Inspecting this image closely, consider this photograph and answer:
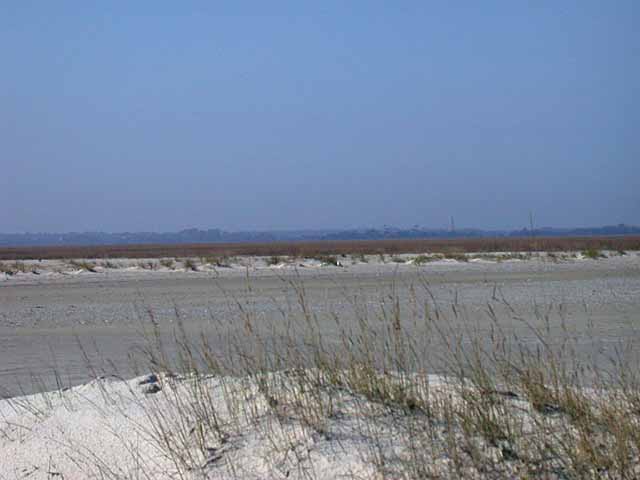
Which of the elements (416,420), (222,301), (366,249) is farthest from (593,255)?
(416,420)

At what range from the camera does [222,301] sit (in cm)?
2233

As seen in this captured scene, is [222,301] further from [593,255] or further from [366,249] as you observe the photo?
[366,249]

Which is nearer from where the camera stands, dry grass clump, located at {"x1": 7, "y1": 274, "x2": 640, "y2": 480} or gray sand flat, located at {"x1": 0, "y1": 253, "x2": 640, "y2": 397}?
dry grass clump, located at {"x1": 7, "y1": 274, "x2": 640, "y2": 480}

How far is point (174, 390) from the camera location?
25.2 feet

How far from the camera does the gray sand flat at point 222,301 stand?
13500 mm

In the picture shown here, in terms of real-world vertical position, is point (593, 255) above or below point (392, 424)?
below

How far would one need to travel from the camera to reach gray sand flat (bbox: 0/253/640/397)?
13.5 m

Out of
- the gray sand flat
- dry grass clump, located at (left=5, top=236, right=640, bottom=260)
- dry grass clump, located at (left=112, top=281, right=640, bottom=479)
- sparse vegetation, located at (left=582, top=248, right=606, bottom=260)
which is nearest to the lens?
dry grass clump, located at (left=112, top=281, right=640, bottom=479)

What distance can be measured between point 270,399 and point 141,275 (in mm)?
28394

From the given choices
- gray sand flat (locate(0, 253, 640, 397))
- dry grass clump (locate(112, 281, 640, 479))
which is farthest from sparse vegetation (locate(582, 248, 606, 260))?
dry grass clump (locate(112, 281, 640, 479))

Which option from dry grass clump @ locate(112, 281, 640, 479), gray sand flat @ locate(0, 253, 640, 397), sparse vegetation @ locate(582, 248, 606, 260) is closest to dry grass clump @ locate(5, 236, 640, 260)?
sparse vegetation @ locate(582, 248, 606, 260)

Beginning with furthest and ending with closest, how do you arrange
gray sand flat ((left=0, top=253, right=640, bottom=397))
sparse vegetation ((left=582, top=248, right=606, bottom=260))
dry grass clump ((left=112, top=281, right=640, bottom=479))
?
1. sparse vegetation ((left=582, top=248, right=606, bottom=260))
2. gray sand flat ((left=0, top=253, right=640, bottom=397))
3. dry grass clump ((left=112, top=281, right=640, bottom=479))

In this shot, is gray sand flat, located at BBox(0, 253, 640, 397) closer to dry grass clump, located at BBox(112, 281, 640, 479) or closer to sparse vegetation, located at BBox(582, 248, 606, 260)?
dry grass clump, located at BBox(112, 281, 640, 479)

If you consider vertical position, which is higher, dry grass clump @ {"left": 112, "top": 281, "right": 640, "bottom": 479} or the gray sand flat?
dry grass clump @ {"left": 112, "top": 281, "right": 640, "bottom": 479}
